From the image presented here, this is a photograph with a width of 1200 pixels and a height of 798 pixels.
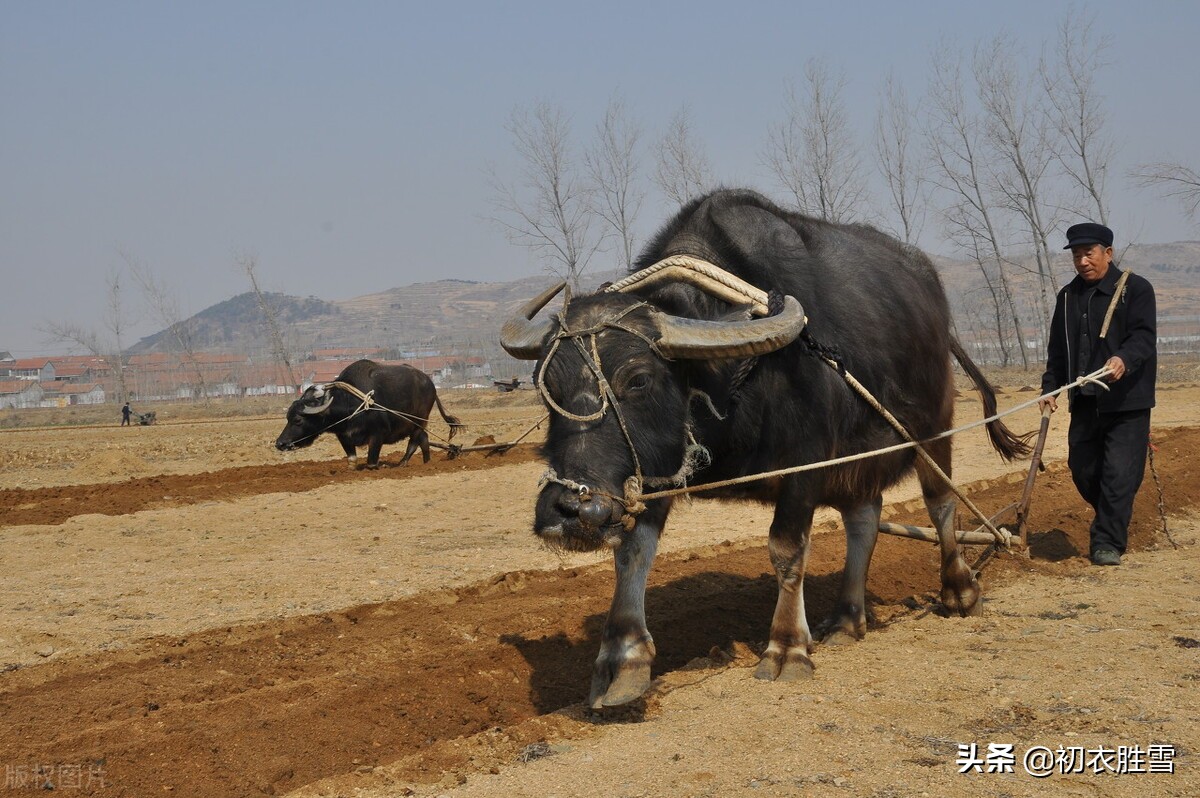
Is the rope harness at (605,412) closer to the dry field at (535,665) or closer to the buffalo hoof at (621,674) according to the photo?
the dry field at (535,665)

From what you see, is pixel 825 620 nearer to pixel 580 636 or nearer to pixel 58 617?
pixel 580 636

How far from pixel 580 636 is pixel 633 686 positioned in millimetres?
1896

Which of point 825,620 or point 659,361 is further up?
point 659,361

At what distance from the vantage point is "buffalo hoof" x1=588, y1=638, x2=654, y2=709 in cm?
471

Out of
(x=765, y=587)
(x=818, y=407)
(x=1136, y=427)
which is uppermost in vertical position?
(x=818, y=407)

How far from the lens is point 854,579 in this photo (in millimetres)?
6574

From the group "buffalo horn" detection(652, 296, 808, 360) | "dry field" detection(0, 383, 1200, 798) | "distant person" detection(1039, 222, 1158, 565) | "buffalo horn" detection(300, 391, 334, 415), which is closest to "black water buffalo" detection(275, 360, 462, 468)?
"buffalo horn" detection(300, 391, 334, 415)

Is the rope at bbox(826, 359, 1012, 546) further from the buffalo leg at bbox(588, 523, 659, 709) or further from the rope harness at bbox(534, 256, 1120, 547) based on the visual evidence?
the buffalo leg at bbox(588, 523, 659, 709)

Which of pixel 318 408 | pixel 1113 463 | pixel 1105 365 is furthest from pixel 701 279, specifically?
pixel 318 408

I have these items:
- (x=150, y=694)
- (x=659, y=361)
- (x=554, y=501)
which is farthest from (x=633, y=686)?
(x=150, y=694)

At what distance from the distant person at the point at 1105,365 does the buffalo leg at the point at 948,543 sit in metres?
1.06

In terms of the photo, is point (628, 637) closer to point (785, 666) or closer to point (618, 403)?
point (785, 666)

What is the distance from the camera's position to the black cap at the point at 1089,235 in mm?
7406

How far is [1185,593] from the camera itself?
6.41 metres
